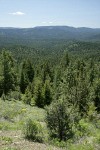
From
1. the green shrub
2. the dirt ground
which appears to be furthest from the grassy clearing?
the green shrub

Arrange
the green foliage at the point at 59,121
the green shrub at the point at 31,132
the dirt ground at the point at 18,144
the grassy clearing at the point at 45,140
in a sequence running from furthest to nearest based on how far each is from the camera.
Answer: the green foliage at the point at 59,121 → the green shrub at the point at 31,132 → the grassy clearing at the point at 45,140 → the dirt ground at the point at 18,144

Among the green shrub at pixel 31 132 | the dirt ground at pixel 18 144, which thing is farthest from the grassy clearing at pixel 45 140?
the green shrub at pixel 31 132

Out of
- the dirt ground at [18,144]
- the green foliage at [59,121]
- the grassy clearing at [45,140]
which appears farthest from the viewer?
the green foliage at [59,121]

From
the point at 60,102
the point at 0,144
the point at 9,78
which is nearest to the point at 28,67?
the point at 9,78

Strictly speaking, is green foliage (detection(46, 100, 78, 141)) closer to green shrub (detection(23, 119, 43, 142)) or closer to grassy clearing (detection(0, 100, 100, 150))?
grassy clearing (detection(0, 100, 100, 150))

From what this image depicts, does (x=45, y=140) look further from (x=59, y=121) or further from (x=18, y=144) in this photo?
(x=18, y=144)

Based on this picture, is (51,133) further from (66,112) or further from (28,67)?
(28,67)

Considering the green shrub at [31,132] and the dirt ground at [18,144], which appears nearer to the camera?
the dirt ground at [18,144]

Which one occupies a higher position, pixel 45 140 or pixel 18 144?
pixel 18 144

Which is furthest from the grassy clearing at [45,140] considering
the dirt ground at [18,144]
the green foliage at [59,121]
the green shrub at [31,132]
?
the green foliage at [59,121]

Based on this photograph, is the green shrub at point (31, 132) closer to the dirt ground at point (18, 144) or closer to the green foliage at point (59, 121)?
the dirt ground at point (18, 144)

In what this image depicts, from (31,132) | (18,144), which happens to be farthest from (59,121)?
A: (18,144)

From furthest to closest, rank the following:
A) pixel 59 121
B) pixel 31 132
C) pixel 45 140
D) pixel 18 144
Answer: pixel 59 121 < pixel 45 140 < pixel 31 132 < pixel 18 144

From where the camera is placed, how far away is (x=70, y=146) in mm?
15148
